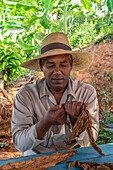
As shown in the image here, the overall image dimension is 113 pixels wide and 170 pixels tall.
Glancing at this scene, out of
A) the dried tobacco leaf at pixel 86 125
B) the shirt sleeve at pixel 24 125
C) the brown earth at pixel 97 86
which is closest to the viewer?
the dried tobacco leaf at pixel 86 125

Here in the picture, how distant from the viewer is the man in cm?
148

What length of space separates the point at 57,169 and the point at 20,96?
82 cm

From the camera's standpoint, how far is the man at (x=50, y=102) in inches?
58.1

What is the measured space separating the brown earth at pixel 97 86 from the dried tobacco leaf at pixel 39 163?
3219 millimetres

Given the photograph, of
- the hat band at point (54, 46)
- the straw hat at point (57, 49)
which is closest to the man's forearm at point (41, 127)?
the straw hat at point (57, 49)

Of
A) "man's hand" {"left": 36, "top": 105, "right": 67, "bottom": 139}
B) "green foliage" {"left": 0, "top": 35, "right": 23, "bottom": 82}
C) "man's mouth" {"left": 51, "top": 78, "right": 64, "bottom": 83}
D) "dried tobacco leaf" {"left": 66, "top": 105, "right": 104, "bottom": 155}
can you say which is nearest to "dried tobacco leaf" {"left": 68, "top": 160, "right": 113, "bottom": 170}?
"dried tobacco leaf" {"left": 66, "top": 105, "right": 104, "bottom": 155}

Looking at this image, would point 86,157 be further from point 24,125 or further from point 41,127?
point 24,125

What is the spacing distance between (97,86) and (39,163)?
4476mm

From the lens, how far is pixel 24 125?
1.60 metres

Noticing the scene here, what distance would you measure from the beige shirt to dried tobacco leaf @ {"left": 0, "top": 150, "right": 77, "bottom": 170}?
0.80 ft

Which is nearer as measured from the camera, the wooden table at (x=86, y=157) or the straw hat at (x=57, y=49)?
the wooden table at (x=86, y=157)

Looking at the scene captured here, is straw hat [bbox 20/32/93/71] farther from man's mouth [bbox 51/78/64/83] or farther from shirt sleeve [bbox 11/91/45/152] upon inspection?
shirt sleeve [bbox 11/91/45/152]

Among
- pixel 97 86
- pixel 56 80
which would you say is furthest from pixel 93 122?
pixel 97 86

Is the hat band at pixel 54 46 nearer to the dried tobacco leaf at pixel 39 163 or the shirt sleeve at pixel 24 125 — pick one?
the shirt sleeve at pixel 24 125
